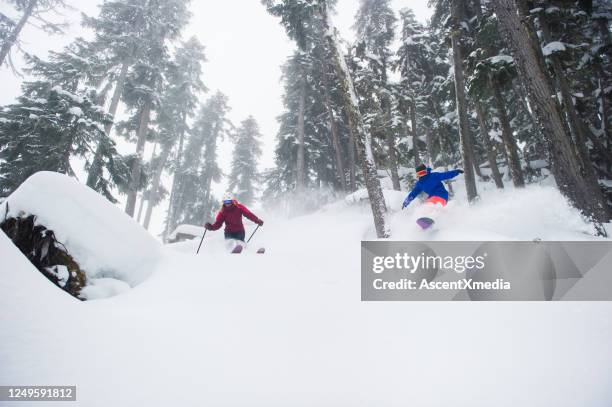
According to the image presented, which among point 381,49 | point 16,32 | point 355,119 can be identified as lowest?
point 355,119

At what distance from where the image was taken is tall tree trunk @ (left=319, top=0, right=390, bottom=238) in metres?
7.26

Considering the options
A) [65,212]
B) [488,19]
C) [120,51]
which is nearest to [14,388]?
[65,212]

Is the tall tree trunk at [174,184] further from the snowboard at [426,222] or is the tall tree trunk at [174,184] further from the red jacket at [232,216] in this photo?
the snowboard at [426,222]

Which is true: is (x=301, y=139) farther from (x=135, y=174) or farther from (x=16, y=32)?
(x=16, y=32)

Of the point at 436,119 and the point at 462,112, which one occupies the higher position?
the point at 436,119

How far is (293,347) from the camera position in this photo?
6.86 feet

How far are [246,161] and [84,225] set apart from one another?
2889 centimetres

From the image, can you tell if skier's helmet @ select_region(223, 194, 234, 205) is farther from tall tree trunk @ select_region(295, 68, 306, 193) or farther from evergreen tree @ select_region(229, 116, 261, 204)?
evergreen tree @ select_region(229, 116, 261, 204)

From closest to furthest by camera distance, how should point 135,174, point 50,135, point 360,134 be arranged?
1. point 360,134
2. point 50,135
3. point 135,174

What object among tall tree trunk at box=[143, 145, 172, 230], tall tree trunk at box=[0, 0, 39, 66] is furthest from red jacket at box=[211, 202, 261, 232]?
tall tree trunk at box=[143, 145, 172, 230]

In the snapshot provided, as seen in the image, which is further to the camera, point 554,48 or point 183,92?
point 183,92

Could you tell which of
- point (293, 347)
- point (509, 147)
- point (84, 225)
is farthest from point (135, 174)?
point (509, 147)

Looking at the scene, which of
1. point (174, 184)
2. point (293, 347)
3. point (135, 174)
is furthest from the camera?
point (174, 184)

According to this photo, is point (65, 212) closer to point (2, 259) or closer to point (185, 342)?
point (2, 259)
